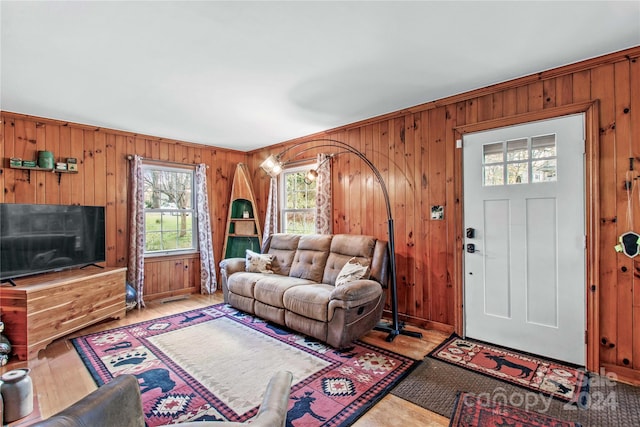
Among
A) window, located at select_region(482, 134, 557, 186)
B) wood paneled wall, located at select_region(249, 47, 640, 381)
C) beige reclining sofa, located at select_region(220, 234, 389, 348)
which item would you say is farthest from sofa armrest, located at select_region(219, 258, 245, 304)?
window, located at select_region(482, 134, 557, 186)

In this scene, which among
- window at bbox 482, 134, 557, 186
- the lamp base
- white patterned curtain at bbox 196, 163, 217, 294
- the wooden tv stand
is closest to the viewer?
window at bbox 482, 134, 557, 186

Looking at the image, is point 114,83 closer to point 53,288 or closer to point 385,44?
point 53,288

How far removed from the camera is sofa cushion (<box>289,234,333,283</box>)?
3.83 metres

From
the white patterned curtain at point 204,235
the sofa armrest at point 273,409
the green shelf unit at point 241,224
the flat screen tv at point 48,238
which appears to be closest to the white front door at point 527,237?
the sofa armrest at point 273,409

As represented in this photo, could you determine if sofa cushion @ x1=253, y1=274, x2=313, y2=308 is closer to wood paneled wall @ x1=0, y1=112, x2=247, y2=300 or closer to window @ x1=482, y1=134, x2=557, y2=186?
wood paneled wall @ x1=0, y1=112, x2=247, y2=300

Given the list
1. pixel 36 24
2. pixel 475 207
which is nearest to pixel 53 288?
pixel 36 24

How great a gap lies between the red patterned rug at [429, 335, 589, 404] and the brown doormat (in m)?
0.07

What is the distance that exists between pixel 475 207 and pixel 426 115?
115 cm

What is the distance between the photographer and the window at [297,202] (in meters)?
4.86

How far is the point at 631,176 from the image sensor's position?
2.34 metres

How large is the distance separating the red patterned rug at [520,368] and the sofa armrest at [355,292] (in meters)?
0.75

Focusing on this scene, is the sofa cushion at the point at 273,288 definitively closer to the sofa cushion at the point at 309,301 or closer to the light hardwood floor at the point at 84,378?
the sofa cushion at the point at 309,301

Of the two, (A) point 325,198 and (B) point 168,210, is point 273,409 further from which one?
(B) point 168,210

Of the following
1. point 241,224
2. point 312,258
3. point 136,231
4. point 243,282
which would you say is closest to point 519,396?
point 312,258
